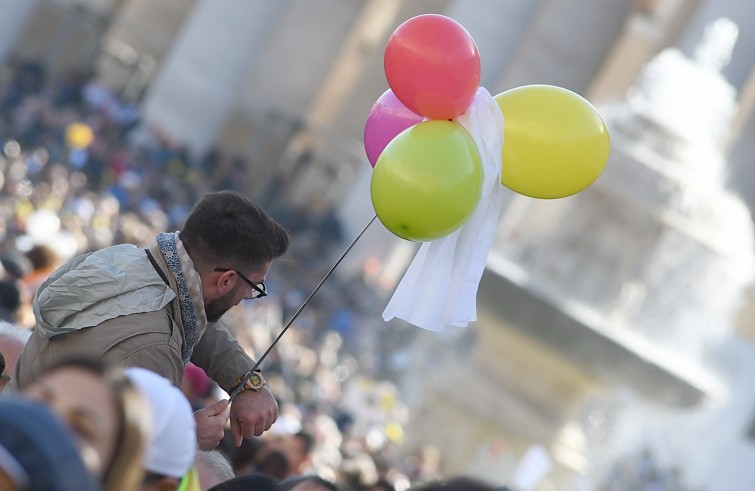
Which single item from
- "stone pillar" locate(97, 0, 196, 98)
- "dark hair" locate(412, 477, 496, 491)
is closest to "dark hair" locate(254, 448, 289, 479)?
"dark hair" locate(412, 477, 496, 491)

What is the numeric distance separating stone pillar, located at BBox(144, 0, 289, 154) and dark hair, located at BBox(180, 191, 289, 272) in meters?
21.5

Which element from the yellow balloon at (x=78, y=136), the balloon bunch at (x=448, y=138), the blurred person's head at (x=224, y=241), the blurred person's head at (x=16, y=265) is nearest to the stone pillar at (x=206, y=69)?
the yellow balloon at (x=78, y=136)

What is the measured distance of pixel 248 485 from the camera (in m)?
3.93

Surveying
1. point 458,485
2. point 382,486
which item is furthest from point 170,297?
point 382,486

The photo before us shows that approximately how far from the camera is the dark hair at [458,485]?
3.23 metres

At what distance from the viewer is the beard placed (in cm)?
418

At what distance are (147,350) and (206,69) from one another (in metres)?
22.9

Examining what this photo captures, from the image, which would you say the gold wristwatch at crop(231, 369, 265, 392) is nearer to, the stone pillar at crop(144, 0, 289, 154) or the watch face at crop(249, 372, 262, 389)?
the watch face at crop(249, 372, 262, 389)

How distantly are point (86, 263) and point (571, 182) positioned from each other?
1617 mm

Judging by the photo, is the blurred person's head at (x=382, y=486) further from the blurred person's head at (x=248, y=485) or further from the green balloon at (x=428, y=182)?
the blurred person's head at (x=248, y=485)

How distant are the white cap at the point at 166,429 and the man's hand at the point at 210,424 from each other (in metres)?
1.07

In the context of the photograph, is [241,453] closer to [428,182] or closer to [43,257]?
[43,257]

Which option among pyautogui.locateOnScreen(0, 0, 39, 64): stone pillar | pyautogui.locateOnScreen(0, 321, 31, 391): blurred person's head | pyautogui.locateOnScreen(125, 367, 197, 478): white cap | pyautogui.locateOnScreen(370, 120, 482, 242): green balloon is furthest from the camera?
pyautogui.locateOnScreen(0, 0, 39, 64): stone pillar

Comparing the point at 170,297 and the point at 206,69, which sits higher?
the point at 170,297
